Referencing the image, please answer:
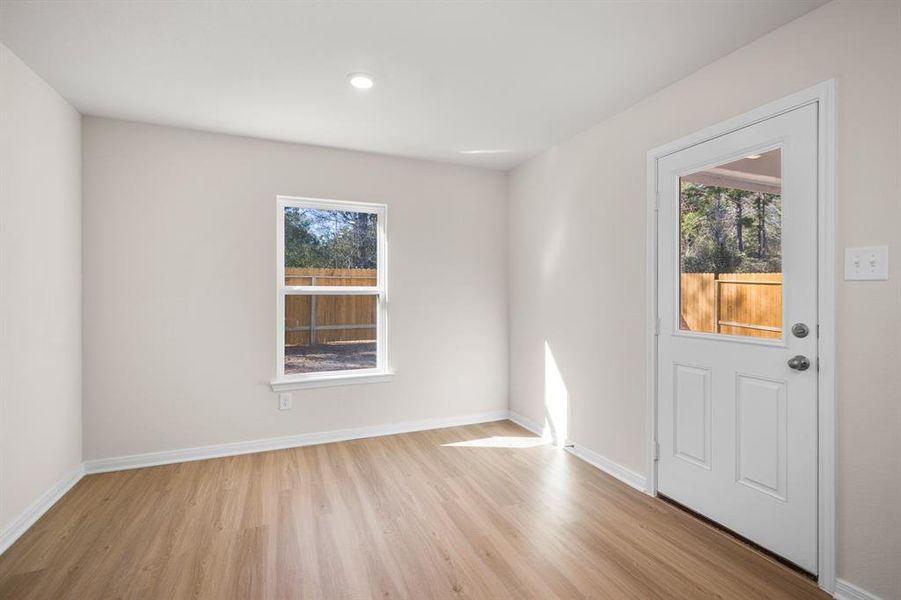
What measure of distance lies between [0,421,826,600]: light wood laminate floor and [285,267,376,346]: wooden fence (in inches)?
41.7

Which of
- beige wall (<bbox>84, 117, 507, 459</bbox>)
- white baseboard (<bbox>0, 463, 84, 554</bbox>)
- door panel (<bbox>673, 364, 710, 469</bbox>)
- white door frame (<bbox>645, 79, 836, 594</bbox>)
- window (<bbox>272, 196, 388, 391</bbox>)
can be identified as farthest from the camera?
window (<bbox>272, 196, 388, 391</bbox>)

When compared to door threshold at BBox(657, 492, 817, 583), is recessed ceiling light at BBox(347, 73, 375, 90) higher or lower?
higher

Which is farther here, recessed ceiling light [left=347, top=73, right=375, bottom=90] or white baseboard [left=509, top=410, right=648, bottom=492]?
white baseboard [left=509, top=410, right=648, bottom=492]

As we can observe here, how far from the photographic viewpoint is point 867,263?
175 cm

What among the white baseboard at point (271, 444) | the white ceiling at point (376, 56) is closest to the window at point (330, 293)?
the white baseboard at point (271, 444)

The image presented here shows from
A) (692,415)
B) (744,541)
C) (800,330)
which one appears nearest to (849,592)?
(744,541)

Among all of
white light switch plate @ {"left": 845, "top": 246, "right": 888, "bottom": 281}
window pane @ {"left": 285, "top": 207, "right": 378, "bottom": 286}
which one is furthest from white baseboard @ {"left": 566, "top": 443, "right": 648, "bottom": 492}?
window pane @ {"left": 285, "top": 207, "right": 378, "bottom": 286}

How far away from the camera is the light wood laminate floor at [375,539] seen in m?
1.89

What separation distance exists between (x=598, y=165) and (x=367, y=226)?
1994 mm

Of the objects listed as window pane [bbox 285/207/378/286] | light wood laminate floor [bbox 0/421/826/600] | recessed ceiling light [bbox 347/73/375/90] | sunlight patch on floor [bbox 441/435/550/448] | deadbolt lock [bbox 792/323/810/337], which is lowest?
light wood laminate floor [bbox 0/421/826/600]

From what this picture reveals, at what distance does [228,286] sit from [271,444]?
1298 mm

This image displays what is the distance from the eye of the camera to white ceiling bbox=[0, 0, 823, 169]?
1.93 metres

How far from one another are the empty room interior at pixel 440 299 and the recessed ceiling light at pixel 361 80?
20 millimetres

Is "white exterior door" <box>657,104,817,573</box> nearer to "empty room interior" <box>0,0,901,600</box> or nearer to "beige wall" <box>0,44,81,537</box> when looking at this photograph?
"empty room interior" <box>0,0,901,600</box>
